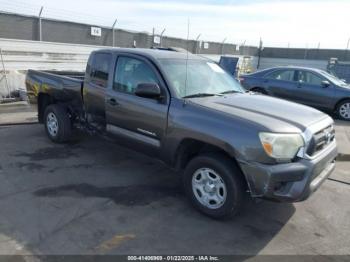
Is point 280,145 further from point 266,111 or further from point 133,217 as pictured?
point 133,217

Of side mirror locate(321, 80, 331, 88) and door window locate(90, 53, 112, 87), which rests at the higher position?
door window locate(90, 53, 112, 87)

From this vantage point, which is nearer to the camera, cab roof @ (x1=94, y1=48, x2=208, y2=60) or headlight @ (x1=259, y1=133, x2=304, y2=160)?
headlight @ (x1=259, y1=133, x2=304, y2=160)

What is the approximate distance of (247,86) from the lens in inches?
468

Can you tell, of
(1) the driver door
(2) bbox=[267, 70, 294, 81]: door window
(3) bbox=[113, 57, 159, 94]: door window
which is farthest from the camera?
(2) bbox=[267, 70, 294, 81]: door window

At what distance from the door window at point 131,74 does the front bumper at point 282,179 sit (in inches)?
71.0

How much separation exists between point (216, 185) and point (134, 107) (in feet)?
5.18

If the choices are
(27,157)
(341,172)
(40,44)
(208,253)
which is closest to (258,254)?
(208,253)

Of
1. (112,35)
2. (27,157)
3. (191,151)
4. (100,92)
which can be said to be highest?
(112,35)

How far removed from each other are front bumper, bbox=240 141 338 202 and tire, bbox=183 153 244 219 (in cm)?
19

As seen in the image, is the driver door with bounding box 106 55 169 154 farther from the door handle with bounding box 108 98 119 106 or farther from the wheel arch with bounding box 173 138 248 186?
the wheel arch with bounding box 173 138 248 186

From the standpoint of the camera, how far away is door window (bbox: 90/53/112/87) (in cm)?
549

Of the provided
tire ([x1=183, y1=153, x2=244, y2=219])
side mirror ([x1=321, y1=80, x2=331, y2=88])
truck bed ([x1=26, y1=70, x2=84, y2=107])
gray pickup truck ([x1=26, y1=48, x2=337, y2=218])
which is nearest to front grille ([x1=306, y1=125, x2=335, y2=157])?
gray pickup truck ([x1=26, y1=48, x2=337, y2=218])

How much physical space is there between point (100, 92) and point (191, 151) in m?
1.88

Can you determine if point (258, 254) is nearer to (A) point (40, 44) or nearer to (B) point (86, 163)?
(B) point (86, 163)
